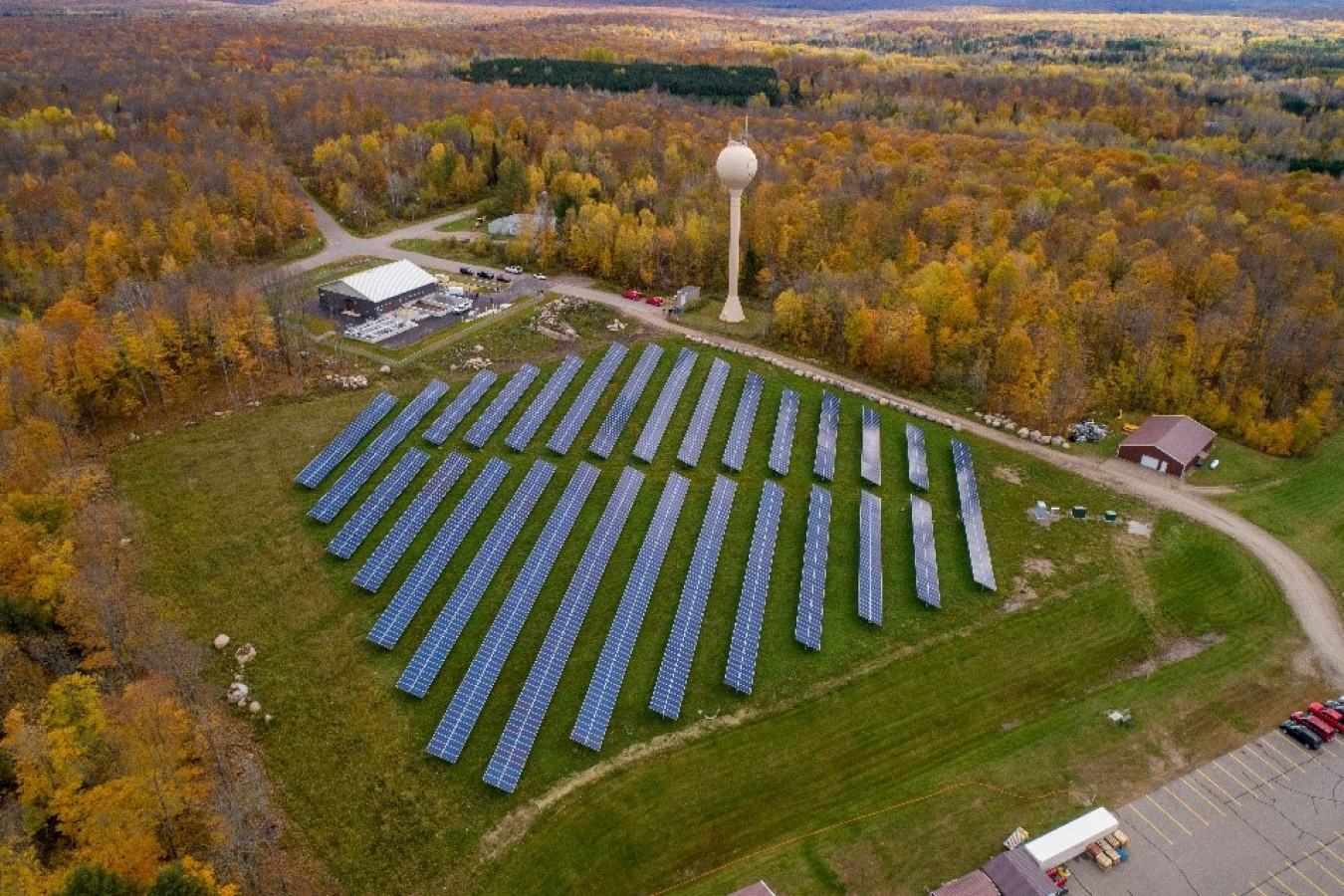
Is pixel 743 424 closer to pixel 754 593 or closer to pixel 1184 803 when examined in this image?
pixel 754 593

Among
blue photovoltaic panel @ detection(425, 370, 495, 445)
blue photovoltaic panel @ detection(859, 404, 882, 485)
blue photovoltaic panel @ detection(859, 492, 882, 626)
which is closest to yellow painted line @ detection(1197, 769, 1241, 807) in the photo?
blue photovoltaic panel @ detection(859, 492, 882, 626)

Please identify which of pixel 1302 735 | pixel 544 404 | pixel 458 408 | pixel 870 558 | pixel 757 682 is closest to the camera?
pixel 1302 735

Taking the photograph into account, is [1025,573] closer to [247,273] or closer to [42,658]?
[42,658]

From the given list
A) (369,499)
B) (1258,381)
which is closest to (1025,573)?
(1258,381)

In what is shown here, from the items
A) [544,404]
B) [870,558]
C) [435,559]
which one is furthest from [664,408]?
[435,559]

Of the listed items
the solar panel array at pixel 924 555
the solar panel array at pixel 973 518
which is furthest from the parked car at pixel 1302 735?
the solar panel array at pixel 924 555
